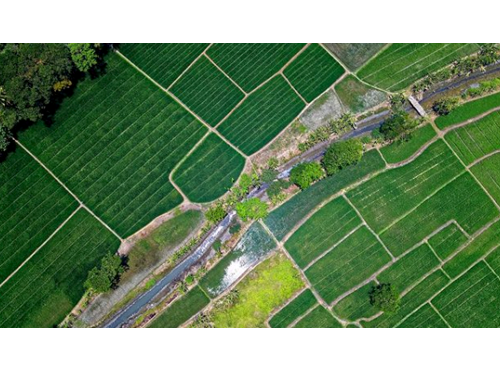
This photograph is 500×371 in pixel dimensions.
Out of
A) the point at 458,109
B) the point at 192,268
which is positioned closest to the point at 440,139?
the point at 458,109

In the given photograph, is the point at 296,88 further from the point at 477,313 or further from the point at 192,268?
the point at 477,313

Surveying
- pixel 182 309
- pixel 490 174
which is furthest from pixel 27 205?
pixel 490 174

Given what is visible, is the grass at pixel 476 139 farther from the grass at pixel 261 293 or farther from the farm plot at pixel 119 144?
the farm plot at pixel 119 144

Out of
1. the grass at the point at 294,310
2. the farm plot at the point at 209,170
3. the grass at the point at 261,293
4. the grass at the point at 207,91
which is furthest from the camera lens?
the grass at the point at 207,91

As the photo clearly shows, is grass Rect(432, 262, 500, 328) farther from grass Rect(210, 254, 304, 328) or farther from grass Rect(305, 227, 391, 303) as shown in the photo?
grass Rect(210, 254, 304, 328)

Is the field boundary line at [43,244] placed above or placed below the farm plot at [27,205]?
below

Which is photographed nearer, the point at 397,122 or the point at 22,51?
the point at 22,51

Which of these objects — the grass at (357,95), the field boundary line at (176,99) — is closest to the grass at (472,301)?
the grass at (357,95)

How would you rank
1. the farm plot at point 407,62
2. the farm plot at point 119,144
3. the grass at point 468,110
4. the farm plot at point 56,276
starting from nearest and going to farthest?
the farm plot at point 56,276
the farm plot at point 119,144
the grass at point 468,110
the farm plot at point 407,62
